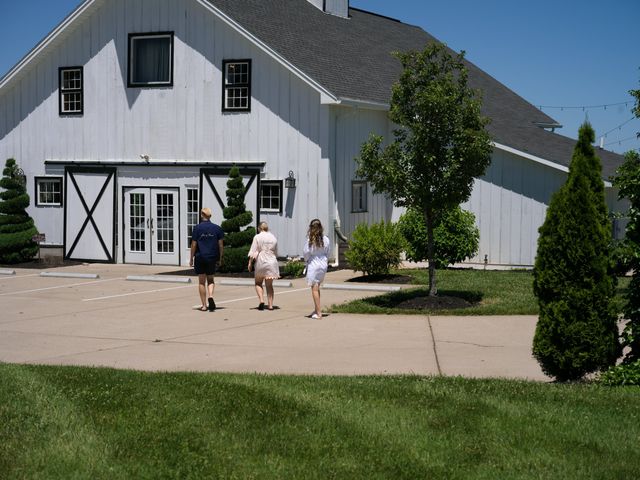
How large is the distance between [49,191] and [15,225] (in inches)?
92.1

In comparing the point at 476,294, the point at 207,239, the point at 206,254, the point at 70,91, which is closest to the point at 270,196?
the point at 70,91

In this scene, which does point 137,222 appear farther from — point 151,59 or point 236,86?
point 236,86

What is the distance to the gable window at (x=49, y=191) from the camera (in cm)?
2931

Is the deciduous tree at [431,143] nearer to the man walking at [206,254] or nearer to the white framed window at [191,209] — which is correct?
the man walking at [206,254]

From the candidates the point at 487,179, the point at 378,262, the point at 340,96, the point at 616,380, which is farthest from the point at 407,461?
the point at 487,179

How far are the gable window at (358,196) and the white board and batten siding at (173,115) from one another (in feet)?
5.07

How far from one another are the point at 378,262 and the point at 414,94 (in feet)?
18.3

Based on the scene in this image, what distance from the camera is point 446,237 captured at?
24.6 m

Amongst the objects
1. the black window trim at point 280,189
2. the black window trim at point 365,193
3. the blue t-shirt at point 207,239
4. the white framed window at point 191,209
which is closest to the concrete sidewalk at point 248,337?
the blue t-shirt at point 207,239

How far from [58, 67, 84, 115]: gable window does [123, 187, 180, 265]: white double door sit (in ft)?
10.2

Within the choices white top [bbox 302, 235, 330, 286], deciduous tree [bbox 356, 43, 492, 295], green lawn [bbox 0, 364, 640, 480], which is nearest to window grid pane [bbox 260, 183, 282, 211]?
deciduous tree [bbox 356, 43, 492, 295]

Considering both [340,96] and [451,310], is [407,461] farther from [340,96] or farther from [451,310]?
[340,96]

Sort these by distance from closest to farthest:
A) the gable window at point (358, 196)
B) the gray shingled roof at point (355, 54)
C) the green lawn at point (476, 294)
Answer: the green lawn at point (476, 294) → the gray shingled roof at point (355, 54) → the gable window at point (358, 196)

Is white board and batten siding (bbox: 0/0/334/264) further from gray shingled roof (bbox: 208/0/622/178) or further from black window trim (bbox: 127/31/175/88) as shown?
gray shingled roof (bbox: 208/0/622/178)
